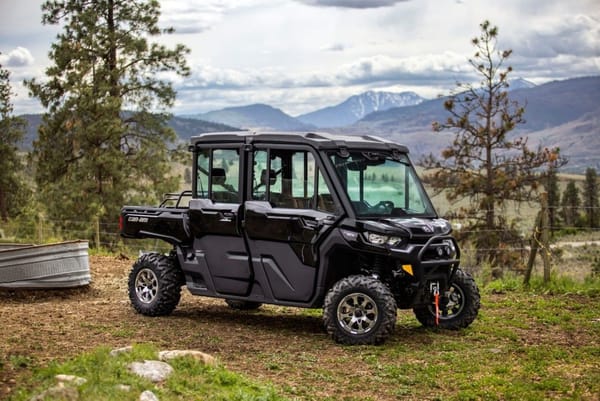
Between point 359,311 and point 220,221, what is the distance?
2216mm

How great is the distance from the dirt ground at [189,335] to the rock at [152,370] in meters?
0.93

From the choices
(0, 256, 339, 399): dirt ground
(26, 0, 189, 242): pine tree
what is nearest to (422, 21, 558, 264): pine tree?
(26, 0, 189, 242): pine tree

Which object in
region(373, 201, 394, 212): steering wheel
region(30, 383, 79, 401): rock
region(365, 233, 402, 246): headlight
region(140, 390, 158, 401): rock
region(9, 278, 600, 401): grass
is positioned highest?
region(373, 201, 394, 212): steering wheel

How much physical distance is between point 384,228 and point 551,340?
2497 millimetres

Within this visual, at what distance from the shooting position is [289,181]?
34.0 feet

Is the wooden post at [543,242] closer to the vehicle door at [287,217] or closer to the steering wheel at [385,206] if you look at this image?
the steering wheel at [385,206]

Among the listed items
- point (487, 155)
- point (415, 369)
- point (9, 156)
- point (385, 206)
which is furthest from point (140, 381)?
point (9, 156)

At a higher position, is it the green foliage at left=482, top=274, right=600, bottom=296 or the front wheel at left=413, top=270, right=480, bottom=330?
the front wheel at left=413, top=270, right=480, bottom=330

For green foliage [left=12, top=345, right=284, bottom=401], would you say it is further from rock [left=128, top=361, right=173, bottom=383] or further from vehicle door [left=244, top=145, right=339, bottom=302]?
vehicle door [left=244, top=145, right=339, bottom=302]

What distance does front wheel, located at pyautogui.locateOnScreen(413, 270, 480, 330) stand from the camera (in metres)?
10.7

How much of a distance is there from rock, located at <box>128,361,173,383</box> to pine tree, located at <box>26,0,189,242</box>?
2603cm

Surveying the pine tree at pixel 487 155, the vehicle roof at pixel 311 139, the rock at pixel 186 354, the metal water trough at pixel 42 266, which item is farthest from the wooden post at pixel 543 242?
the pine tree at pixel 487 155

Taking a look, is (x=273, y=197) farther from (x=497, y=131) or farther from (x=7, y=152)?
(x=7, y=152)

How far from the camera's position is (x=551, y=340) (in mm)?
10172
